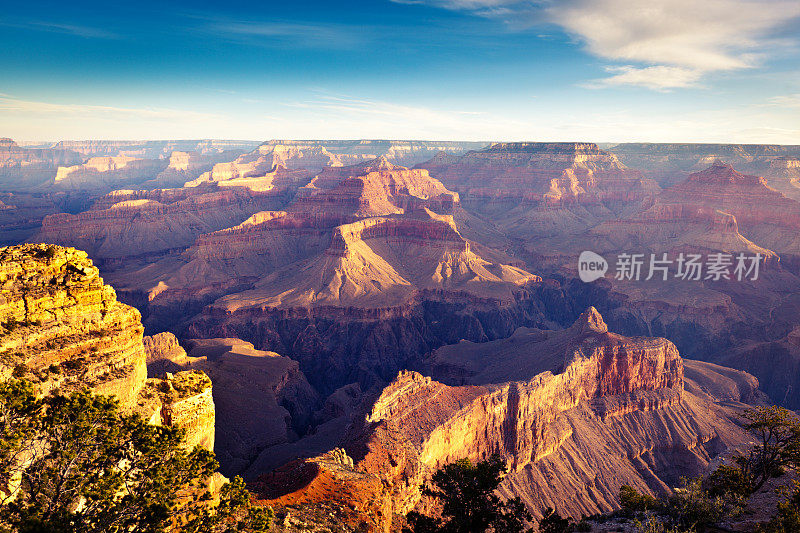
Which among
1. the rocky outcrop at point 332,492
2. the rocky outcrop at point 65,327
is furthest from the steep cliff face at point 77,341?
the rocky outcrop at point 332,492

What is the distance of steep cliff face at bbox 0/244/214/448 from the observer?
25000 millimetres

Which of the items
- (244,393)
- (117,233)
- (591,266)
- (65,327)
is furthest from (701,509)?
(117,233)

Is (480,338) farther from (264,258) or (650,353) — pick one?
(264,258)

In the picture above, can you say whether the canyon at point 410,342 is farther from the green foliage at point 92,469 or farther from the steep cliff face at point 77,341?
the green foliage at point 92,469

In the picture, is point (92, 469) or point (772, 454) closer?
point (92, 469)

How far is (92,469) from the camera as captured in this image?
62.5 feet

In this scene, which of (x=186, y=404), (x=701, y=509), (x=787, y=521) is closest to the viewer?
(x=787, y=521)

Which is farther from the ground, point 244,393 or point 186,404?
point 186,404

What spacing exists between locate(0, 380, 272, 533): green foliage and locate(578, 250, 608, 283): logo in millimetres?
158424

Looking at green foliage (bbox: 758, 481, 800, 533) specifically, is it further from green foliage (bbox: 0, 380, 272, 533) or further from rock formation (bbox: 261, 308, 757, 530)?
green foliage (bbox: 0, 380, 272, 533)

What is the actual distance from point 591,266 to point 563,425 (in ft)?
375

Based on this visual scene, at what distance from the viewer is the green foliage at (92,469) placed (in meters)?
→ 17.0

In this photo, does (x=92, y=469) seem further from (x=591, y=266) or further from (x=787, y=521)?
(x=591, y=266)

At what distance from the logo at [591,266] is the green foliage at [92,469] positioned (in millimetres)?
158424
